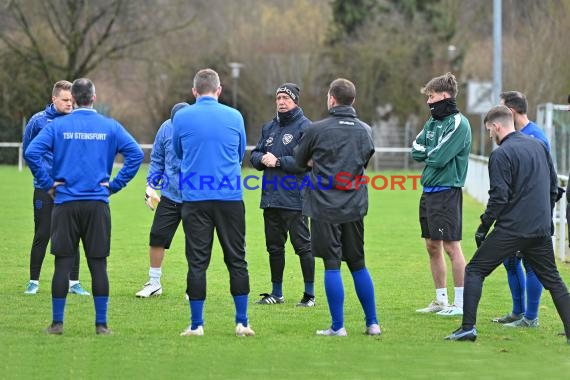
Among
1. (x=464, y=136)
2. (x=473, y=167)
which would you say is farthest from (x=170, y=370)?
(x=473, y=167)

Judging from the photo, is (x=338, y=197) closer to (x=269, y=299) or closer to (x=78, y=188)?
(x=78, y=188)

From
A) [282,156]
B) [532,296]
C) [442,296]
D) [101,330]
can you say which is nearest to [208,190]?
[101,330]

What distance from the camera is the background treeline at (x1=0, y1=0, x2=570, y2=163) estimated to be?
49.3 metres

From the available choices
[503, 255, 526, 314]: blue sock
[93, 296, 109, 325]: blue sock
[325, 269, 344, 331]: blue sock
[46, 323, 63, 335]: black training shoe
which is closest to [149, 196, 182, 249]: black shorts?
[93, 296, 109, 325]: blue sock

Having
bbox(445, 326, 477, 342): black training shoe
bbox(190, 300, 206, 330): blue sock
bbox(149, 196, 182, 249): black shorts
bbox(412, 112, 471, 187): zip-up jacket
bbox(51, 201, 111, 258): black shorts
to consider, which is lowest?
bbox(445, 326, 477, 342): black training shoe

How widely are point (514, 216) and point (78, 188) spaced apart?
3.63 m

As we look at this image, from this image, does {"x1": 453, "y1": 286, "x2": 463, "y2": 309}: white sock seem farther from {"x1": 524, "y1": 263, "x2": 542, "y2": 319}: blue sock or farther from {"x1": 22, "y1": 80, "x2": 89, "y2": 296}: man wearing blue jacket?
{"x1": 22, "y1": 80, "x2": 89, "y2": 296}: man wearing blue jacket

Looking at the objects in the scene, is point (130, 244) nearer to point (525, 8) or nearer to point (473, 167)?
point (473, 167)

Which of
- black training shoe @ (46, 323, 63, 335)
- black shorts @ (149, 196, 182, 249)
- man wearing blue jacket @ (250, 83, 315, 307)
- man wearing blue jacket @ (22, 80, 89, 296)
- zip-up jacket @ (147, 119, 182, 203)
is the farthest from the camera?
black shorts @ (149, 196, 182, 249)

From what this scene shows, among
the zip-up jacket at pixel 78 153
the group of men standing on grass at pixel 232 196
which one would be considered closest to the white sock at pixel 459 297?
the group of men standing on grass at pixel 232 196

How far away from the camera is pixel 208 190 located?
28.5 ft

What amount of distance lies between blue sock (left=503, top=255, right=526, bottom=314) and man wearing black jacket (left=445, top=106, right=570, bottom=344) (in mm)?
1144

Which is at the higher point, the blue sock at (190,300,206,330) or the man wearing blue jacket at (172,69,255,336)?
the man wearing blue jacket at (172,69,255,336)

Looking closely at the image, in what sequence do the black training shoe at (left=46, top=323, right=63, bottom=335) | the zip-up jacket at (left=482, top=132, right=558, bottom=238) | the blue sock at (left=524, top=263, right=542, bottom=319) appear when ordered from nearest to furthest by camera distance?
the zip-up jacket at (left=482, top=132, right=558, bottom=238), the black training shoe at (left=46, top=323, right=63, bottom=335), the blue sock at (left=524, top=263, right=542, bottom=319)
